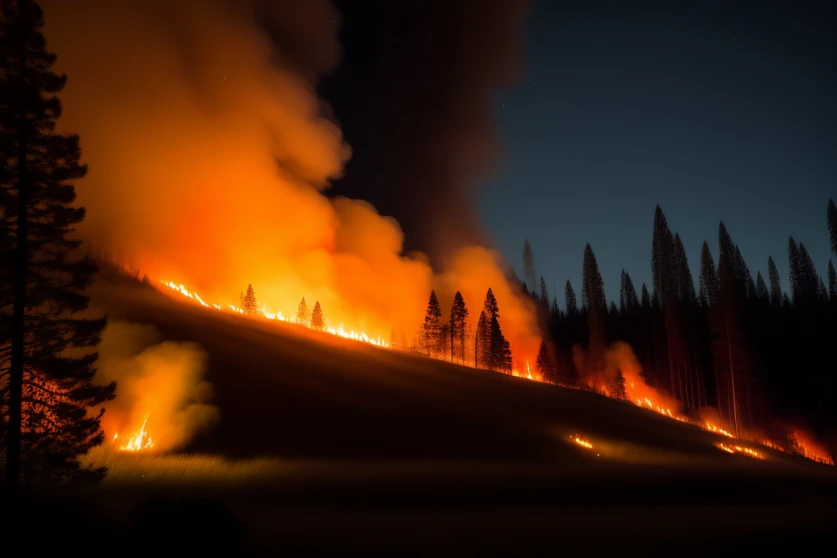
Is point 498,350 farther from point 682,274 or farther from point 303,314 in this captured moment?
point 682,274

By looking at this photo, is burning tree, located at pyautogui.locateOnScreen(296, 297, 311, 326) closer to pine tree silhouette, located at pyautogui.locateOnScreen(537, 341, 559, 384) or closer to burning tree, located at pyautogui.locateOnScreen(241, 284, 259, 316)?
burning tree, located at pyautogui.locateOnScreen(241, 284, 259, 316)

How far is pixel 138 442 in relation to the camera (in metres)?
28.9

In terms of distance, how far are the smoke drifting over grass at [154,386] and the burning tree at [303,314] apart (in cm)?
3091

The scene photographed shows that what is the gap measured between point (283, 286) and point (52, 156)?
57.6 m

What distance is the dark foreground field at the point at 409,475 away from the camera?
1239cm

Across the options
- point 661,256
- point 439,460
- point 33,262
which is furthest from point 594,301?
point 33,262

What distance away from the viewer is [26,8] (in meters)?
17.3

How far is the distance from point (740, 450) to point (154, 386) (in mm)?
45022

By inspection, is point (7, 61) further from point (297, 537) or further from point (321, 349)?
point (321, 349)

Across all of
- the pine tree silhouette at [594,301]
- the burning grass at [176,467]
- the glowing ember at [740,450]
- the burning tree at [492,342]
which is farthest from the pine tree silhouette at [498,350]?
the burning grass at [176,467]

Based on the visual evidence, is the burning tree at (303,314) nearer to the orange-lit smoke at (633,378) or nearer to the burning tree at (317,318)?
the burning tree at (317,318)

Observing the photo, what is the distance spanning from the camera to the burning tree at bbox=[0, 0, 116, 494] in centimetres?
1616

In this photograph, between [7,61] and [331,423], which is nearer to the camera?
[7,61]

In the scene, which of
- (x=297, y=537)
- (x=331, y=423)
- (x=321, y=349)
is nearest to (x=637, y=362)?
(x=321, y=349)
